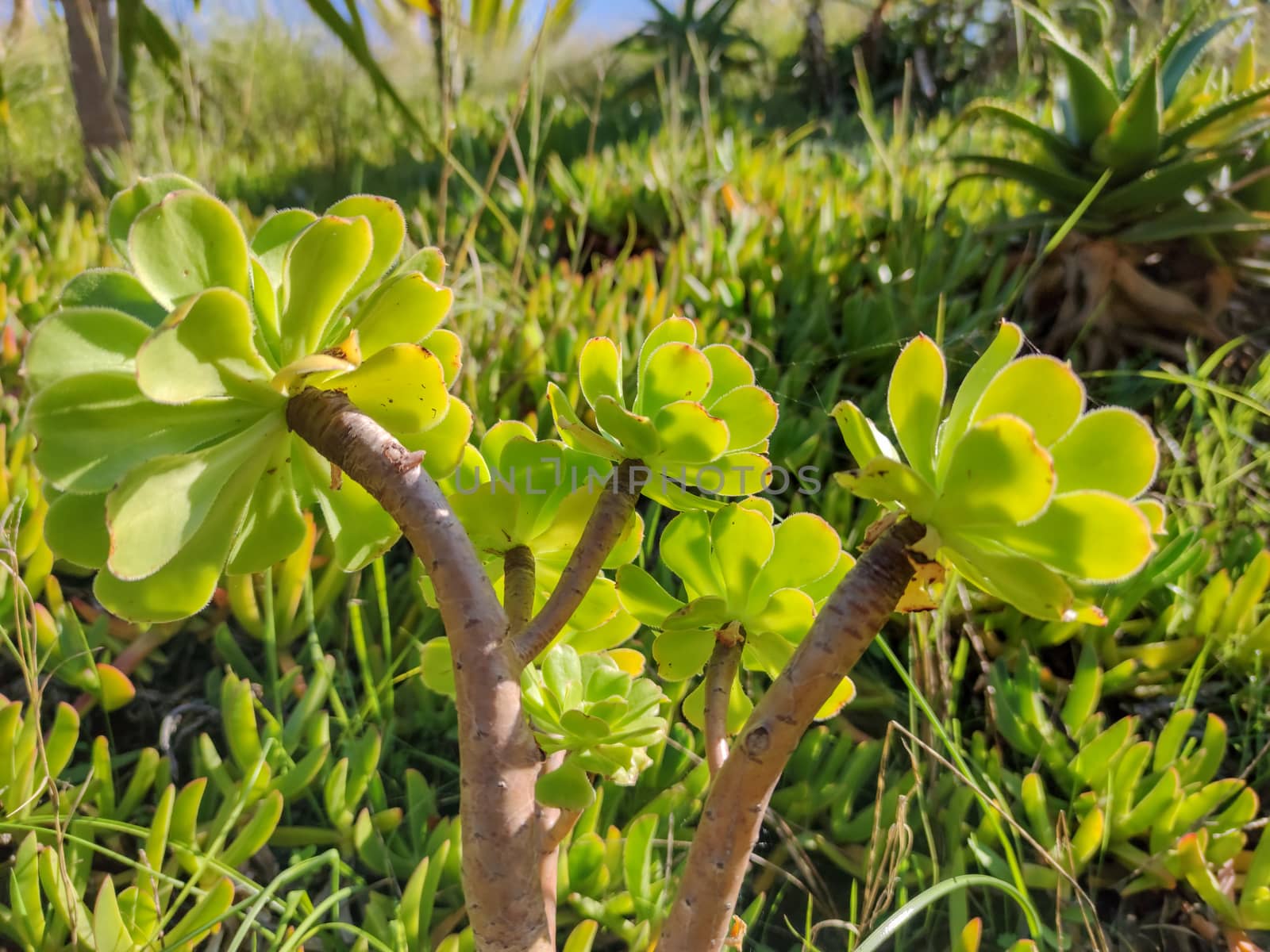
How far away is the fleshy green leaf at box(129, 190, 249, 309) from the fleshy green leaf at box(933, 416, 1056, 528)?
37 centimetres

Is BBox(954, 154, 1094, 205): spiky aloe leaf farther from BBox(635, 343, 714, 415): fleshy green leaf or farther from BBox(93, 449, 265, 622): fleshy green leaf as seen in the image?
BBox(93, 449, 265, 622): fleshy green leaf

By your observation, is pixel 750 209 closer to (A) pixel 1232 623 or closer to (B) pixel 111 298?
(A) pixel 1232 623

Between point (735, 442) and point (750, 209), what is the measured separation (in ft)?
5.61

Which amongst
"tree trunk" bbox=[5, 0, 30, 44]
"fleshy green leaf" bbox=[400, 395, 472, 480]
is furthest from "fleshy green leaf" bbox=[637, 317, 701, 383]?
"tree trunk" bbox=[5, 0, 30, 44]

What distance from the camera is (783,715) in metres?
0.40

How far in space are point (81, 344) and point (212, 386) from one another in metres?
0.09

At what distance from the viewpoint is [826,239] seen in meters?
1.88

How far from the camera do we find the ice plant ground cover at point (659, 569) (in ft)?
1.35

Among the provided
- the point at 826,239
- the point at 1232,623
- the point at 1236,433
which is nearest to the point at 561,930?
the point at 1232,623

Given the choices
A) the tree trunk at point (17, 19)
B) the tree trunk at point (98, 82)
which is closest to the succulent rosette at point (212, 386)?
the tree trunk at point (98, 82)

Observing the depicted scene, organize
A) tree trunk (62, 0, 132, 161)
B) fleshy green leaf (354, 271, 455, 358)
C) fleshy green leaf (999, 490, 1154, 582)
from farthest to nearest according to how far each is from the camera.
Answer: tree trunk (62, 0, 132, 161), fleshy green leaf (354, 271, 455, 358), fleshy green leaf (999, 490, 1154, 582)

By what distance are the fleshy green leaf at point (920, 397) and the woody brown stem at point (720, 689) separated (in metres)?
0.16

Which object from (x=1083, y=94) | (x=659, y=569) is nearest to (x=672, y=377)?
(x=659, y=569)

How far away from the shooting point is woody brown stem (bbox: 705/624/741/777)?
481 mm
